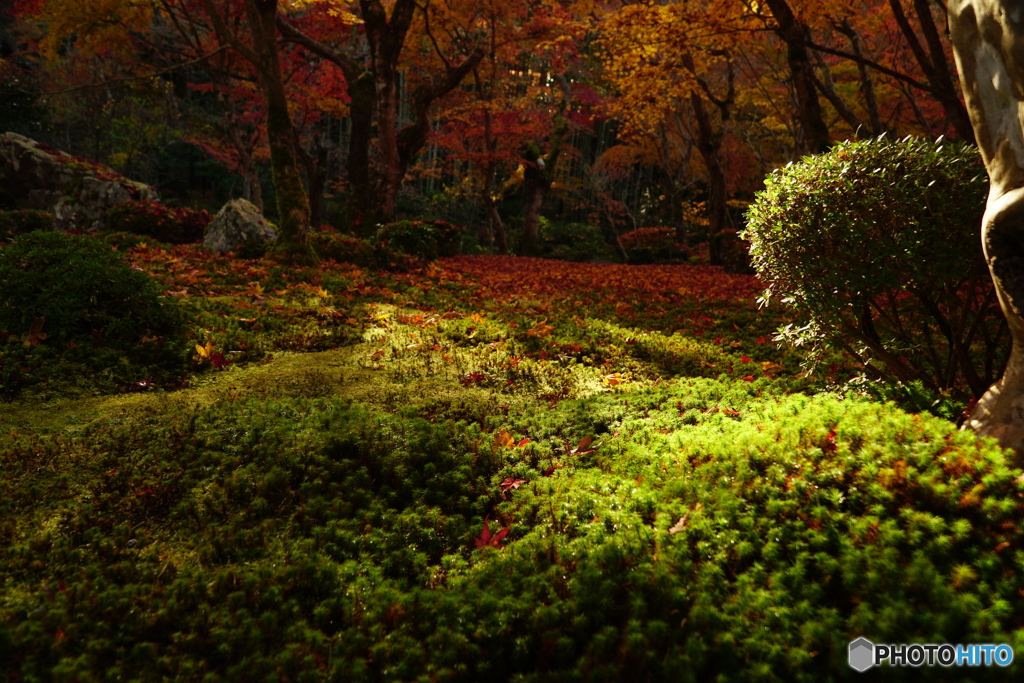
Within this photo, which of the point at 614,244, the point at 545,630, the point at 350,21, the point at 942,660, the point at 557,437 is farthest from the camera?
the point at 614,244

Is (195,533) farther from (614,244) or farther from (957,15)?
(614,244)

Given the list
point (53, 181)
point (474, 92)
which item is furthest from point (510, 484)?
point (474, 92)

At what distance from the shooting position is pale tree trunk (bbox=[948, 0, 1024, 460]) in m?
2.78

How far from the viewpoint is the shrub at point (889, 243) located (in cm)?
374

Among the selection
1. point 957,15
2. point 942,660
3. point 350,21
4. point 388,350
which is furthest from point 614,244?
point 942,660

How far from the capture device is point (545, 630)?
2.44 meters

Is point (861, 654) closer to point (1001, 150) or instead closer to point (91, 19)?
point (1001, 150)

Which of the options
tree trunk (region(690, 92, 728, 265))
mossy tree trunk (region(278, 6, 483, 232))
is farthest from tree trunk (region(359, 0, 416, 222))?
tree trunk (region(690, 92, 728, 265))

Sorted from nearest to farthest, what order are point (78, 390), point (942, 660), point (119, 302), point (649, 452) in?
point (942, 660) → point (649, 452) → point (78, 390) → point (119, 302)

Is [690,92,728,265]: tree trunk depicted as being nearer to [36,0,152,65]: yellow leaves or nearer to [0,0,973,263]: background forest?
[0,0,973,263]: background forest

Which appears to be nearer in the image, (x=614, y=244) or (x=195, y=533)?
(x=195, y=533)

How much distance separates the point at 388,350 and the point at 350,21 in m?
12.7

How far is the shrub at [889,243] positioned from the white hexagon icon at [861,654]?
2.65m

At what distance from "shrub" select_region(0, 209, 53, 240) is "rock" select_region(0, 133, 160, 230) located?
2587mm
